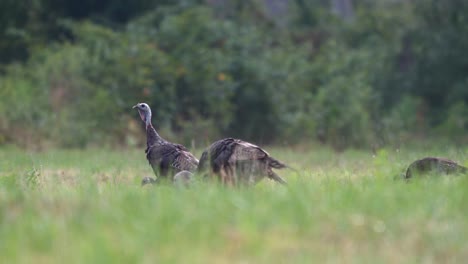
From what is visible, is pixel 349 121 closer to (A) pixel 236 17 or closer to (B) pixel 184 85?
(B) pixel 184 85

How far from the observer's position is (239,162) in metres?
9.38

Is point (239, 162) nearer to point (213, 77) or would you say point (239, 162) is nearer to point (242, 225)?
point (242, 225)

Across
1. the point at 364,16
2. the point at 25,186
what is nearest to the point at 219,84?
the point at 364,16

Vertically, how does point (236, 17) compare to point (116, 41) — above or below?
above

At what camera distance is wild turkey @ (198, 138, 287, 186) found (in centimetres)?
921

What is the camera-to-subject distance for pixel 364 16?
110 ft

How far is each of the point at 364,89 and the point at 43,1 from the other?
10360mm

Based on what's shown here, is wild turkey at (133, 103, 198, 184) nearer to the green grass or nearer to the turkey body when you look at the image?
the turkey body

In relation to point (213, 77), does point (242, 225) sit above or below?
below

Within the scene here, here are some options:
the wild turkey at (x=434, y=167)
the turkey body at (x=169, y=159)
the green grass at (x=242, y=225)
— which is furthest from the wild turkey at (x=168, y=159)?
the green grass at (x=242, y=225)

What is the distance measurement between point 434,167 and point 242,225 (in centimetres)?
367

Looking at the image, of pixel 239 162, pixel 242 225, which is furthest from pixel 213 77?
pixel 242 225

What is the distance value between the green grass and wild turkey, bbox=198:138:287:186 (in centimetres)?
150

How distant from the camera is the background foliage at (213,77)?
21453 mm
